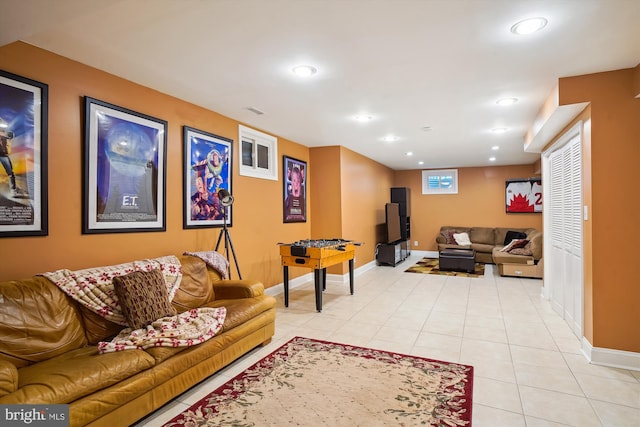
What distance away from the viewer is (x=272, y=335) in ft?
11.1

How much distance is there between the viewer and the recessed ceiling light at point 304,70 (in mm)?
2807

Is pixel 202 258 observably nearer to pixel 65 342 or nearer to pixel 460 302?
pixel 65 342

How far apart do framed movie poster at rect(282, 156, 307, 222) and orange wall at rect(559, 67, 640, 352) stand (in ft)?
12.9

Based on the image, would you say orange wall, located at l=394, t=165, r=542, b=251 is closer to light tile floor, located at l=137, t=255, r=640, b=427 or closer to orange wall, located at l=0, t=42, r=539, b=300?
orange wall, located at l=0, t=42, r=539, b=300

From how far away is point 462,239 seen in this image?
8562mm

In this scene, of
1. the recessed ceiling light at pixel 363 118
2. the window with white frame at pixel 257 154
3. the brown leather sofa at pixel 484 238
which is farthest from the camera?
the brown leather sofa at pixel 484 238

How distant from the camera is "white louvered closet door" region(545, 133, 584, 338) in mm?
3426

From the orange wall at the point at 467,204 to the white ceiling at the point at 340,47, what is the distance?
5241mm

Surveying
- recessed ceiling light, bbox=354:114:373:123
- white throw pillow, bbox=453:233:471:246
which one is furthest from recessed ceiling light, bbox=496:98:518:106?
white throw pillow, bbox=453:233:471:246

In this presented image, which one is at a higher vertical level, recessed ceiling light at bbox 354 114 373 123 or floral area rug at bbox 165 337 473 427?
recessed ceiling light at bbox 354 114 373 123

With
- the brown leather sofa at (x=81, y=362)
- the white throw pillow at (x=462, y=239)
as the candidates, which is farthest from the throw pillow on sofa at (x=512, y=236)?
the brown leather sofa at (x=81, y=362)

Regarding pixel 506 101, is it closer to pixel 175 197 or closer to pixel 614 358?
pixel 614 358

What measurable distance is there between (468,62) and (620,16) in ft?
3.05

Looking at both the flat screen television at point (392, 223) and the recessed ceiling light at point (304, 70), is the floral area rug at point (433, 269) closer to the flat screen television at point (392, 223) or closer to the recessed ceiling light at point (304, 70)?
the flat screen television at point (392, 223)
